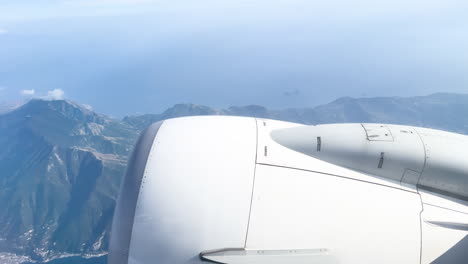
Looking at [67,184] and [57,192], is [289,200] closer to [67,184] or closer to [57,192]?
[57,192]

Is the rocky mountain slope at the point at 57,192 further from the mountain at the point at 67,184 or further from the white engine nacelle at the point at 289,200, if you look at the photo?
the white engine nacelle at the point at 289,200

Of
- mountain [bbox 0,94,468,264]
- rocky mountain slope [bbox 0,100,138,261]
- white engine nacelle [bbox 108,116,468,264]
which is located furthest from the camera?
rocky mountain slope [bbox 0,100,138,261]

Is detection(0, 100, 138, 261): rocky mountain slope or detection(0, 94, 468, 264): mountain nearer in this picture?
detection(0, 94, 468, 264): mountain

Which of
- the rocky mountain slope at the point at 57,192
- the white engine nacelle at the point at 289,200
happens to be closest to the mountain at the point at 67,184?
the rocky mountain slope at the point at 57,192

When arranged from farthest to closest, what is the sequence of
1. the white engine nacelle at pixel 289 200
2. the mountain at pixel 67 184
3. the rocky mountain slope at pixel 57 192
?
the rocky mountain slope at pixel 57 192
the mountain at pixel 67 184
the white engine nacelle at pixel 289 200

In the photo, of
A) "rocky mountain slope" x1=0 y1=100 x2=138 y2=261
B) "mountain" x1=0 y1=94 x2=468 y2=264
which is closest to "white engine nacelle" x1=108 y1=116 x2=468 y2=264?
"mountain" x1=0 y1=94 x2=468 y2=264

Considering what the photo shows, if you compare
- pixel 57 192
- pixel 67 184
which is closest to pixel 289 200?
pixel 57 192

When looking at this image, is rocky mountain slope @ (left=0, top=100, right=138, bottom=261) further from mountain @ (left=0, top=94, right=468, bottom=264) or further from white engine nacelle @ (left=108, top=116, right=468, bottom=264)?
white engine nacelle @ (left=108, top=116, right=468, bottom=264)

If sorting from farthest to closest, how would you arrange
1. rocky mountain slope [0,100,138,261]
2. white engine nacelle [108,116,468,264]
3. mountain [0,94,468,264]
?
rocky mountain slope [0,100,138,261]
mountain [0,94,468,264]
white engine nacelle [108,116,468,264]

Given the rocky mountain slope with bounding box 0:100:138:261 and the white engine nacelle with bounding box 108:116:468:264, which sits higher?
the white engine nacelle with bounding box 108:116:468:264
